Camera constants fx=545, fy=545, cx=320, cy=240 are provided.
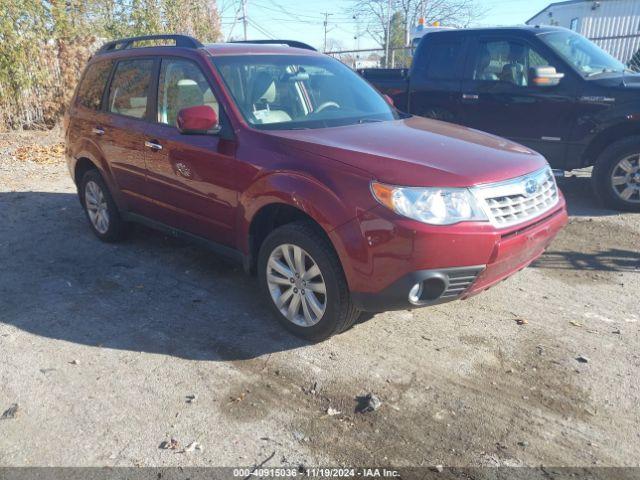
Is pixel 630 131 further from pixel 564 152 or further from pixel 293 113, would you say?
pixel 293 113

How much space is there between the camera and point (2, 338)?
12.2 ft

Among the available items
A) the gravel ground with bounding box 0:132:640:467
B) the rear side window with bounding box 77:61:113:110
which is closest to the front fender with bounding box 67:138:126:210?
the rear side window with bounding box 77:61:113:110

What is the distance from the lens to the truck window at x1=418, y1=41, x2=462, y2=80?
7234 mm

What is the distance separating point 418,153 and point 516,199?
0.64 m

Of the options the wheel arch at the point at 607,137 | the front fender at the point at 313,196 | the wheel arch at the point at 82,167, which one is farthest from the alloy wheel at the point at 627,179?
the wheel arch at the point at 82,167

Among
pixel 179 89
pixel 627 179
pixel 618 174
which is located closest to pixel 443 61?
pixel 618 174

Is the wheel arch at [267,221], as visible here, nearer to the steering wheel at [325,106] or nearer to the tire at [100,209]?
the steering wheel at [325,106]

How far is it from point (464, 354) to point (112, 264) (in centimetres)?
328

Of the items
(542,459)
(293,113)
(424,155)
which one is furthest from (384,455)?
(293,113)

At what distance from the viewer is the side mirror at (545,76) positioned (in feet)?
20.6

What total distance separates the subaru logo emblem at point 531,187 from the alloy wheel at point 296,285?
4.43 ft

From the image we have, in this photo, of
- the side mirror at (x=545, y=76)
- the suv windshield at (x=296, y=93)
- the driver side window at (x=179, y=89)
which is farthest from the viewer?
the side mirror at (x=545, y=76)

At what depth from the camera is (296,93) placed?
4211 mm

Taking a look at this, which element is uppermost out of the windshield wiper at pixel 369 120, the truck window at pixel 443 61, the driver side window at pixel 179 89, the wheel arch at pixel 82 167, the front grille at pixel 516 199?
the truck window at pixel 443 61
